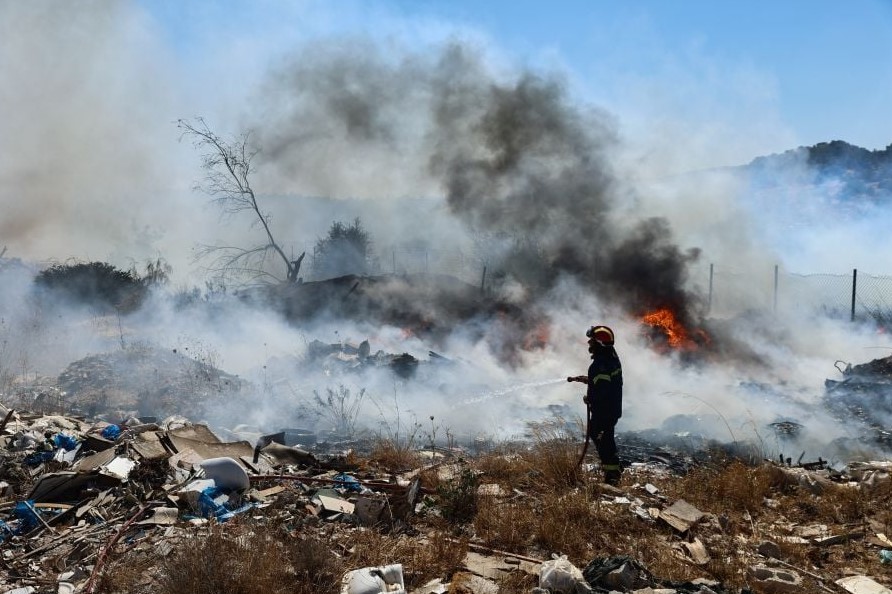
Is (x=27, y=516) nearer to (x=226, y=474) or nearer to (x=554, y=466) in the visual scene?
(x=226, y=474)

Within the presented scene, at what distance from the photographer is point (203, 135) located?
20016 mm

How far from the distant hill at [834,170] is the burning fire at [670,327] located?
73.8 ft

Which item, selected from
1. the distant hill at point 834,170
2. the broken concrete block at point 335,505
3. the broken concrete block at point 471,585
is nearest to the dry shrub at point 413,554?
the broken concrete block at point 471,585

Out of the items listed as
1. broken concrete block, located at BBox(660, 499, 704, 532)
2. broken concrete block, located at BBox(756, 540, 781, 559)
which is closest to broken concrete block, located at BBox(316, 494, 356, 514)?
broken concrete block, located at BBox(660, 499, 704, 532)

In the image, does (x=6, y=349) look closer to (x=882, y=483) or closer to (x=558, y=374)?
(x=558, y=374)

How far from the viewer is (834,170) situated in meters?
37.8

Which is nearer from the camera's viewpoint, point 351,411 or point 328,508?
point 328,508

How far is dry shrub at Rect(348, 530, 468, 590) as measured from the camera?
13.7ft

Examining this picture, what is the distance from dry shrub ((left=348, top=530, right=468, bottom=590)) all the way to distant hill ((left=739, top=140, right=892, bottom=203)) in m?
35.7

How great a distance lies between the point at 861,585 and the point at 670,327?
13.0 metres

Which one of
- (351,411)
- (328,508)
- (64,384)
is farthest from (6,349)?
(328,508)

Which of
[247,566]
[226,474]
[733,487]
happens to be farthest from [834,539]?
[226,474]

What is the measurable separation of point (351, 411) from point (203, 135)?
12803mm

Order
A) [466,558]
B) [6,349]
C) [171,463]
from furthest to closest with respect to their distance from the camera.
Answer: [6,349]
[171,463]
[466,558]
